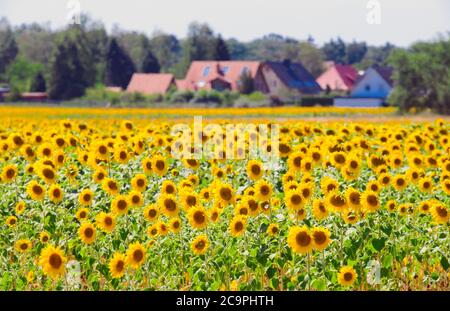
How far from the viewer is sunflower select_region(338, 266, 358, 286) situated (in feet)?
15.8

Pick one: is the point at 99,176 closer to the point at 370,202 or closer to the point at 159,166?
the point at 159,166

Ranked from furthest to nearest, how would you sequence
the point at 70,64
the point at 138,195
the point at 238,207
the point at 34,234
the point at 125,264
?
the point at 70,64 → the point at 34,234 → the point at 138,195 → the point at 238,207 → the point at 125,264

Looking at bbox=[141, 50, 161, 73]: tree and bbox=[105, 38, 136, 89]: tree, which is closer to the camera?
bbox=[105, 38, 136, 89]: tree

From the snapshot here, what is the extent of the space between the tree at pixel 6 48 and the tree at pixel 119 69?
10552mm

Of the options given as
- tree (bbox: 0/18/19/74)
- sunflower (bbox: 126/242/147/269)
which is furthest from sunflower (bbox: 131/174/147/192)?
tree (bbox: 0/18/19/74)

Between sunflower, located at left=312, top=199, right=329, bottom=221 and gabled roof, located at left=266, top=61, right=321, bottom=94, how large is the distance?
62.1m

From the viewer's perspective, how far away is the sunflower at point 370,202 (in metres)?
5.63

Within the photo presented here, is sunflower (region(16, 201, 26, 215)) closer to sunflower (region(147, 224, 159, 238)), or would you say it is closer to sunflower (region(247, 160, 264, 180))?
sunflower (region(147, 224, 159, 238))

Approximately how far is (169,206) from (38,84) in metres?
57.5

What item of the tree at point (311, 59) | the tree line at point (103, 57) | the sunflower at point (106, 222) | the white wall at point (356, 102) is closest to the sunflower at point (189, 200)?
the sunflower at point (106, 222)

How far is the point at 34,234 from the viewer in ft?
21.0
